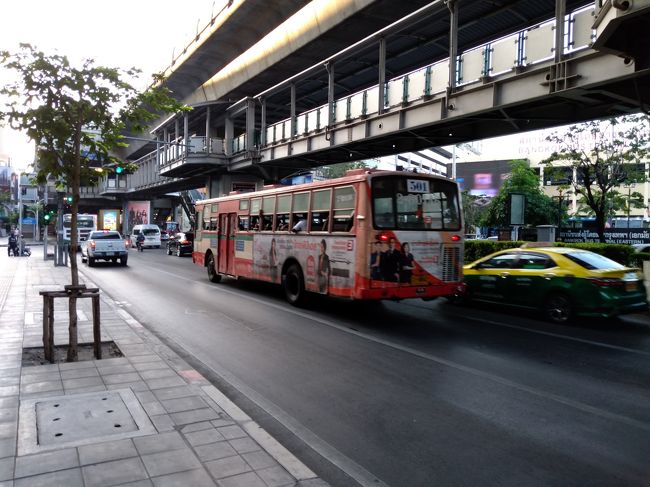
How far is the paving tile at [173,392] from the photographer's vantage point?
5.41 metres

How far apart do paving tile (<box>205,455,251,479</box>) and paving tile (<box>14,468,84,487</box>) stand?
2.89 feet

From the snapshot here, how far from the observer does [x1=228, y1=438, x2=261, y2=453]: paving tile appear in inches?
165

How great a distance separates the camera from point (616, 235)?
24375 millimetres

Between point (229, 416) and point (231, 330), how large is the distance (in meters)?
4.59

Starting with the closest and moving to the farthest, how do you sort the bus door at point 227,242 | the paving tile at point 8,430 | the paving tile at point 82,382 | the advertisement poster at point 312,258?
1. the paving tile at point 8,430
2. the paving tile at point 82,382
3. the advertisement poster at point 312,258
4. the bus door at point 227,242

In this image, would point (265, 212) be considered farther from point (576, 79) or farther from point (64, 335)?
point (576, 79)

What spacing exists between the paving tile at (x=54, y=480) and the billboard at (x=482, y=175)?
298ft

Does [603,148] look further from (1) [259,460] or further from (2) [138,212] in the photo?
(2) [138,212]

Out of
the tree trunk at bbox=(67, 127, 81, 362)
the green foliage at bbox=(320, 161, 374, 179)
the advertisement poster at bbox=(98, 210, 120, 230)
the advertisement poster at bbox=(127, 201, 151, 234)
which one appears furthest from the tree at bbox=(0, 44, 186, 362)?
the advertisement poster at bbox=(98, 210, 120, 230)

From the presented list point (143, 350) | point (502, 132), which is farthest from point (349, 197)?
point (502, 132)

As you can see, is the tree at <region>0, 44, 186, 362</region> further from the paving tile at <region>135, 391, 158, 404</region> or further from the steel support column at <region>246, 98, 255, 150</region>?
the steel support column at <region>246, 98, 255, 150</region>

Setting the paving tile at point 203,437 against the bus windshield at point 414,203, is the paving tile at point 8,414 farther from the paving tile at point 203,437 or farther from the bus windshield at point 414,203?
the bus windshield at point 414,203

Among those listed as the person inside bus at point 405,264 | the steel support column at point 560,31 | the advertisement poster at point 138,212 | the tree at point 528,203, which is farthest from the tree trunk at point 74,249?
the advertisement poster at point 138,212

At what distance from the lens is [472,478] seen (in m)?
3.95
